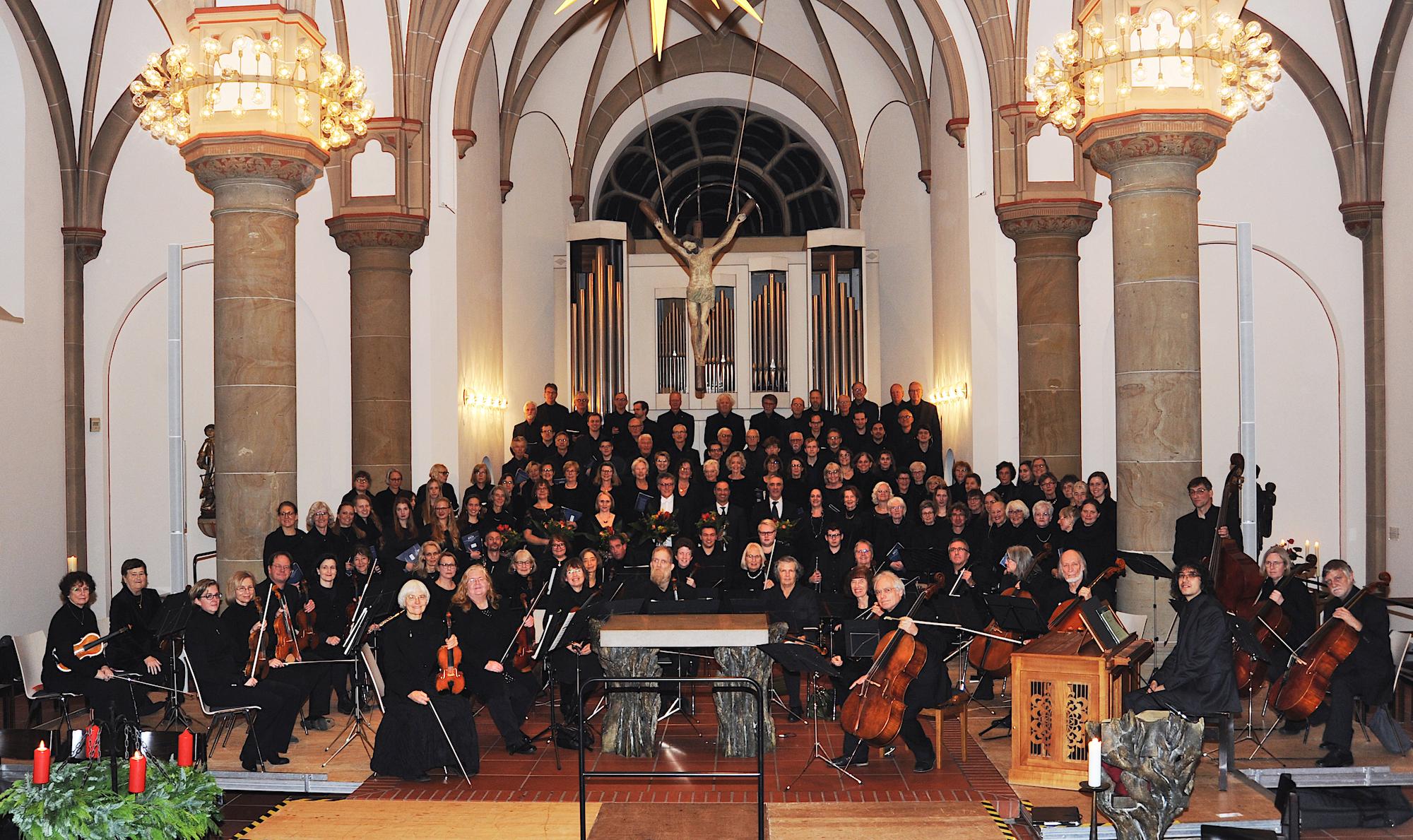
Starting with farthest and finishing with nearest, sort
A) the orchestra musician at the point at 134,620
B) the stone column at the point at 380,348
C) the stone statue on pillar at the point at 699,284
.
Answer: the stone statue on pillar at the point at 699,284 → the stone column at the point at 380,348 → the orchestra musician at the point at 134,620

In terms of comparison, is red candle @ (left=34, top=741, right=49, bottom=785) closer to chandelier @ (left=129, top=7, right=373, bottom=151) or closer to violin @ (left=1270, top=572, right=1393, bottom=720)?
chandelier @ (left=129, top=7, right=373, bottom=151)

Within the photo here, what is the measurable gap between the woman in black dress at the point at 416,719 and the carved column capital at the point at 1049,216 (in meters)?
7.14

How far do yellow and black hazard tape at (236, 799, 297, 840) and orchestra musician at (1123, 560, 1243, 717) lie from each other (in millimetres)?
4424

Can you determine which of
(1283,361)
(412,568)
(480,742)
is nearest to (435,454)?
(412,568)

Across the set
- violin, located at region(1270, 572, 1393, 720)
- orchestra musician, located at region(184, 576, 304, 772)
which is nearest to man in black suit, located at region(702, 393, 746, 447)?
orchestra musician, located at region(184, 576, 304, 772)

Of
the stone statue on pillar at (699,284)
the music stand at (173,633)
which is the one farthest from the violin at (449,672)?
the stone statue on pillar at (699,284)

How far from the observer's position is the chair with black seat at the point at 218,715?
24.9 feet

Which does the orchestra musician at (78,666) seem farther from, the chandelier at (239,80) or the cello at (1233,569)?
the cello at (1233,569)

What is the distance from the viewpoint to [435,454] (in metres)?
13.7

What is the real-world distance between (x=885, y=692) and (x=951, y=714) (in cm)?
86

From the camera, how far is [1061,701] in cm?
697

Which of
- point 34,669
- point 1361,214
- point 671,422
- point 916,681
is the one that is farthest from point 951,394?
point 34,669

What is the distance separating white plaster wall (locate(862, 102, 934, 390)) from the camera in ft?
53.0

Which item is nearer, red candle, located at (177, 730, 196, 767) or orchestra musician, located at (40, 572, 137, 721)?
red candle, located at (177, 730, 196, 767)
